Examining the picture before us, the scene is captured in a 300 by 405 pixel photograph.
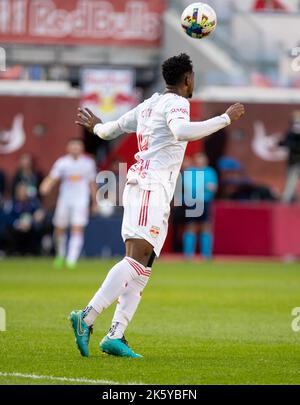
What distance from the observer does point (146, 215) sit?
9.90 m

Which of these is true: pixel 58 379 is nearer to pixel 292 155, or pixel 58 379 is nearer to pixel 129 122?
pixel 129 122

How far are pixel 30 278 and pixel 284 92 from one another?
45.3 feet

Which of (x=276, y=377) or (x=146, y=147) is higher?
(x=146, y=147)

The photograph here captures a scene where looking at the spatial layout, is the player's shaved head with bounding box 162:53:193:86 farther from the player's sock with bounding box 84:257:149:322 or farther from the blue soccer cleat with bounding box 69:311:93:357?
the blue soccer cleat with bounding box 69:311:93:357

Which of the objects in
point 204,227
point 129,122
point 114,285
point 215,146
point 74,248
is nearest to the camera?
point 114,285

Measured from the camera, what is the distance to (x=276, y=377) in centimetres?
880

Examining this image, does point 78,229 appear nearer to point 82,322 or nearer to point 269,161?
point 269,161

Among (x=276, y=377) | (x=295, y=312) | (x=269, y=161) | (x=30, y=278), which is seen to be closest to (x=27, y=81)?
(x=269, y=161)

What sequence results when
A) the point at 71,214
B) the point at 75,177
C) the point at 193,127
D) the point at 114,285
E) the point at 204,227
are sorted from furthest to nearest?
the point at 204,227, the point at 71,214, the point at 75,177, the point at 114,285, the point at 193,127

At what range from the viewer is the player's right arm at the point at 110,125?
1041 cm

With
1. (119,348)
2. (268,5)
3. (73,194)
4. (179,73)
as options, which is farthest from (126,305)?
(268,5)

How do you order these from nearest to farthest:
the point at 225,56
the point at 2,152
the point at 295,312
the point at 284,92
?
1. the point at 295,312
2. the point at 2,152
3. the point at 284,92
4. the point at 225,56

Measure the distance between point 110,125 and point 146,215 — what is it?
104 cm

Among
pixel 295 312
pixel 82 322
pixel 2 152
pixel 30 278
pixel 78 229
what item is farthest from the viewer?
pixel 2 152
